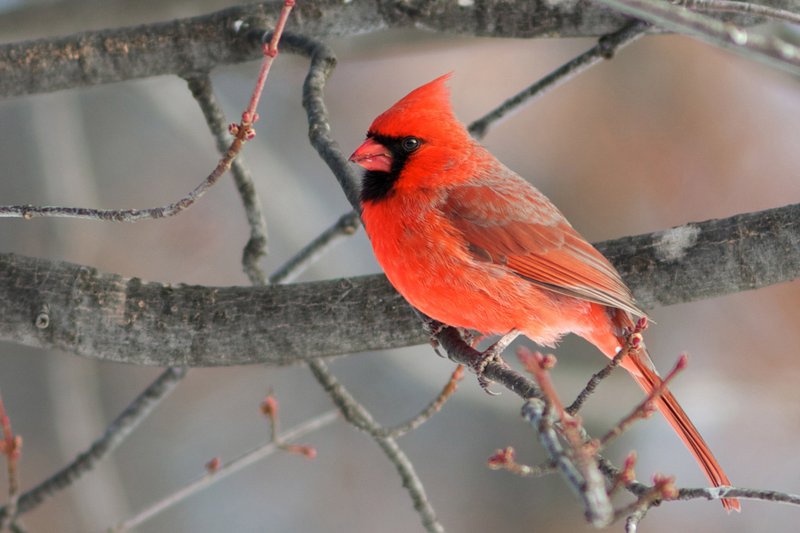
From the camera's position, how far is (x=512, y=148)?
19.2ft

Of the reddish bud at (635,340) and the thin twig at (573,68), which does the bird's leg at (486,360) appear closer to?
the reddish bud at (635,340)

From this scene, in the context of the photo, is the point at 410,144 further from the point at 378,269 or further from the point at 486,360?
the point at 378,269

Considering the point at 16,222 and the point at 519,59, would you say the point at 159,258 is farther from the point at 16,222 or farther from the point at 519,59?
the point at 519,59

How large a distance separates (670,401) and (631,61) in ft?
13.2

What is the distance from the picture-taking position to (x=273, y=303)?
2590 mm

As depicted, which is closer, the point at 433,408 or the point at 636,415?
the point at 636,415

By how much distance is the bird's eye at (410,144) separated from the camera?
2.70 metres

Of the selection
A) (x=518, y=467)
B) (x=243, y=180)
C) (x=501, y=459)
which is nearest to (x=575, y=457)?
(x=518, y=467)

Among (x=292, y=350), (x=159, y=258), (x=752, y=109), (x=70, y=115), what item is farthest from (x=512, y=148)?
(x=292, y=350)

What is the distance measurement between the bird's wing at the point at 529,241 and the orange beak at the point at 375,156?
21cm

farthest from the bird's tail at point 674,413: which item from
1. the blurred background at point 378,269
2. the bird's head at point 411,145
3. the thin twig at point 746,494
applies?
the blurred background at point 378,269

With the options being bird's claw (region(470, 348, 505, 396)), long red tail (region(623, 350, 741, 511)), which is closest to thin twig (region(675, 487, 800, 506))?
bird's claw (region(470, 348, 505, 396))

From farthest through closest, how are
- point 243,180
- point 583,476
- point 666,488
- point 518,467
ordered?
point 243,180 → point 518,467 → point 666,488 → point 583,476

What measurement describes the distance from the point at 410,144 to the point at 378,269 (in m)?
2.67
